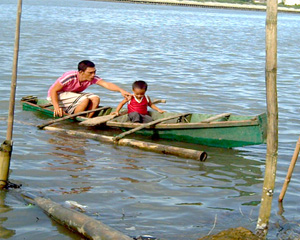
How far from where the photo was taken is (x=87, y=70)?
8.67 metres

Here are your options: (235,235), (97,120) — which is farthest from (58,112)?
(235,235)

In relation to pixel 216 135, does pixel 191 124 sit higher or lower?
higher

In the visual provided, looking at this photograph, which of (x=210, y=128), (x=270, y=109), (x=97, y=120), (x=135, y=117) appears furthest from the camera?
(x=97, y=120)

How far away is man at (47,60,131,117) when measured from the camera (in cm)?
877

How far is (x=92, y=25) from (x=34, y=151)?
23622mm

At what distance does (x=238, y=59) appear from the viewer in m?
18.7

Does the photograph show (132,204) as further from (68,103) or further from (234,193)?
(68,103)

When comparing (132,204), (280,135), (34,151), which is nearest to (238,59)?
(280,135)

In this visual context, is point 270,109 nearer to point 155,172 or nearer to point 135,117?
point 155,172

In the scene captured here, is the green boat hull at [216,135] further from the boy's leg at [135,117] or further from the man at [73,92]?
the man at [73,92]

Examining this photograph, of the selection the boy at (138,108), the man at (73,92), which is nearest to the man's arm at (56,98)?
the man at (73,92)

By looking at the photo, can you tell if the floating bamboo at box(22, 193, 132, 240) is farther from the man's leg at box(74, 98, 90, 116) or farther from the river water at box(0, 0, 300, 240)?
the man's leg at box(74, 98, 90, 116)

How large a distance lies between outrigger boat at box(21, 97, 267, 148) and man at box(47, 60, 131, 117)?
0.34 metres

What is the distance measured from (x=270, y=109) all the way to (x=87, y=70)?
4.86 meters
